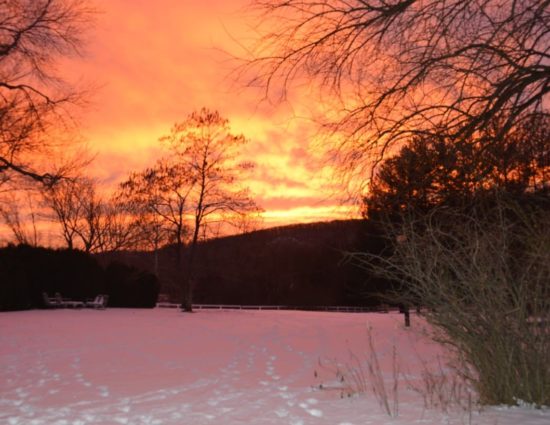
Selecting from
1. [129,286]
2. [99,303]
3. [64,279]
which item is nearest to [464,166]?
[99,303]

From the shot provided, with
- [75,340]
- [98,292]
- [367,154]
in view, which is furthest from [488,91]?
[98,292]

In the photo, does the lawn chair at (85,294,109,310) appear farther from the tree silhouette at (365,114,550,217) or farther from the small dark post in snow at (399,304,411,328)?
the tree silhouette at (365,114,550,217)

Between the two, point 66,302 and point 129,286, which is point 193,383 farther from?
point 129,286

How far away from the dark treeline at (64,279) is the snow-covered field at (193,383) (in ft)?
37.4

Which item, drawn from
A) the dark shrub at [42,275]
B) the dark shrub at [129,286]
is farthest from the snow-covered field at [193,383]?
the dark shrub at [129,286]

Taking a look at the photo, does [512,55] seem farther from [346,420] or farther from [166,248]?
[166,248]

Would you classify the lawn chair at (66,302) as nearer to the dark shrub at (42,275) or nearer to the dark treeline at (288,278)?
the dark shrub at (42,275)

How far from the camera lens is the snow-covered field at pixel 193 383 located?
566 centimetres

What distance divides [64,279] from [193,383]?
24.5 meters

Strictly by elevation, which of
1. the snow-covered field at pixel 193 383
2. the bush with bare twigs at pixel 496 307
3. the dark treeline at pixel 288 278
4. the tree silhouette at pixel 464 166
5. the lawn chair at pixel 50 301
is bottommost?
the snow-covered field at pixel 193 383

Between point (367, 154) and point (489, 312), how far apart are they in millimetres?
2693

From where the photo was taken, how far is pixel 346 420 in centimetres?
536

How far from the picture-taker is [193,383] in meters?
8.15

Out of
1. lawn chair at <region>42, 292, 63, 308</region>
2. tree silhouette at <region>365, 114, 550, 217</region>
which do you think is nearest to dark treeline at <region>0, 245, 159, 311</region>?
lawn chair at <region>42, 292, 63, 308</region>
